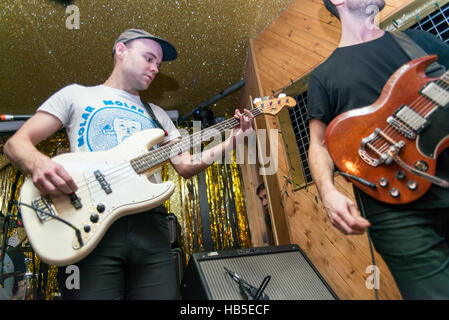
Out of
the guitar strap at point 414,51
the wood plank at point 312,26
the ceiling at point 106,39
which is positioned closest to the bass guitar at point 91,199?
the guitar strap at point 414,51

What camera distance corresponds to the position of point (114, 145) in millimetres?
1513

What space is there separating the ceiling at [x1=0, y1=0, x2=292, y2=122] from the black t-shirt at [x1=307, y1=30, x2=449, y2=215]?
2065 millimetres

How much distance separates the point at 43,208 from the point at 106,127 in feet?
1.63

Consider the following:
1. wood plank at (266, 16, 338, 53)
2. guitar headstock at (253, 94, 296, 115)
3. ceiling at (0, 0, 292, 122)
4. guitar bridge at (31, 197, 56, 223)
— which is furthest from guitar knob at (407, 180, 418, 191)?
ceiling at (0, 0, 292, 122)

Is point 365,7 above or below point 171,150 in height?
above

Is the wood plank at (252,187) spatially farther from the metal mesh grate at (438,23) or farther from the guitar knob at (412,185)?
the guitar knob at (412,185)

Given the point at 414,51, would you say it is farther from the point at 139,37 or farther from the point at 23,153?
the point at 23,153

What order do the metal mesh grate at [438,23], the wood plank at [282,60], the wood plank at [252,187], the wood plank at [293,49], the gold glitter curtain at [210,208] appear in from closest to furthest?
1. the metal mesh grate at [438,23]
2. the wood plank at [293,49]
3. the wood plank at [282,60]
4. the wood plank at [252,187]
5. the gold glitter curtain at [210,208]

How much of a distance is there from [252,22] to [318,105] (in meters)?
2.48

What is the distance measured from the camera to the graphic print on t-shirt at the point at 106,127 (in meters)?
1.47

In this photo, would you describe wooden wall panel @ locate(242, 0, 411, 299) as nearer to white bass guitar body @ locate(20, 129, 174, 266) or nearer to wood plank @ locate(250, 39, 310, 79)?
wood plank @ locate(250, 39, 310, 79)

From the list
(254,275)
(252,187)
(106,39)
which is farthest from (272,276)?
(106,39)

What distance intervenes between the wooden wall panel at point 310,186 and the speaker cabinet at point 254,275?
323 millimetres
